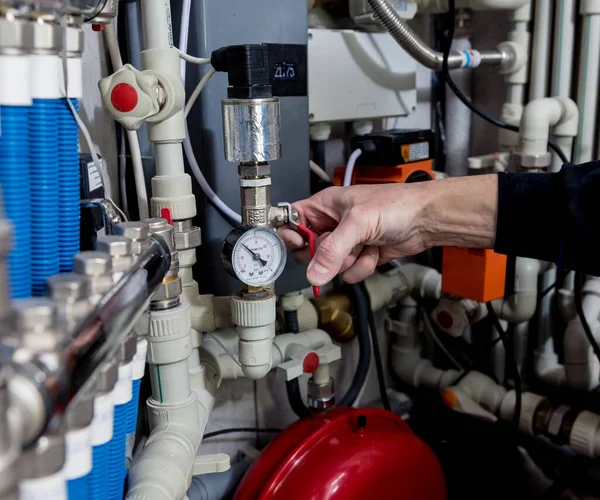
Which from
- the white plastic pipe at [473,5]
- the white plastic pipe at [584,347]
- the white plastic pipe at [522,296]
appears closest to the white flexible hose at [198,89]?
the white plastic pipe at [473,5]

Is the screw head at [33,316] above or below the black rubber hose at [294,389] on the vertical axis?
above

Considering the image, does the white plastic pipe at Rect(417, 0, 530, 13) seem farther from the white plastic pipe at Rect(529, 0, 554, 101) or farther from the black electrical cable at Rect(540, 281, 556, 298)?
the black electrical cable at Rect(540, 281, 556, 298)

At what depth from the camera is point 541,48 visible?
1.26 meters

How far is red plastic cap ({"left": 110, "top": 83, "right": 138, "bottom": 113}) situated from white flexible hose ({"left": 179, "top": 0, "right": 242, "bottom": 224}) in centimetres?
17

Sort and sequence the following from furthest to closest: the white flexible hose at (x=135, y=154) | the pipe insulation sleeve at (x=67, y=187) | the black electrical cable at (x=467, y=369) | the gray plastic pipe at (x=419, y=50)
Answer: the black electrical cable at (x=467, y=369) < the gray plastic pipe at (x=419, y=50) < the white flexible hose at (x=135, y=154) < the pipe insulation sleeve at (x=67, y=187)

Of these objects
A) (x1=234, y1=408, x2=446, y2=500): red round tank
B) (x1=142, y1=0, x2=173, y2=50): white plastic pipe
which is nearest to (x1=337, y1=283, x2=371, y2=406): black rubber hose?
(x1=234, y1=408, x2=446, y2=500): red round tank

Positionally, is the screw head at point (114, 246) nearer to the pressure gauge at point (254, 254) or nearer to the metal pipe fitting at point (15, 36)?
the metal pipe fitting at point (15, 36)

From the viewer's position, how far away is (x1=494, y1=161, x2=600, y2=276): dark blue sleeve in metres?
0.84

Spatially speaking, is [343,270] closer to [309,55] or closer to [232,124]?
[232,124]

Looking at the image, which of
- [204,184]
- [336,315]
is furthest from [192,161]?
[336,315]

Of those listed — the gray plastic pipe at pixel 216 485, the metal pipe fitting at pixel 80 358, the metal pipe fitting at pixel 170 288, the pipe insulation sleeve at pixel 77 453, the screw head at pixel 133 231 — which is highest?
the screw head at pixel 133 231

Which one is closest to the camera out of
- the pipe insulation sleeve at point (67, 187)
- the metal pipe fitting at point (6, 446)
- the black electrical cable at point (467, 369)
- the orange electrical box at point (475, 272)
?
the metal pipe fitting at point (6, 446)

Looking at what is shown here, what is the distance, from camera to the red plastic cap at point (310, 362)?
103 cm

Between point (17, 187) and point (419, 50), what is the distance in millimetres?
821
